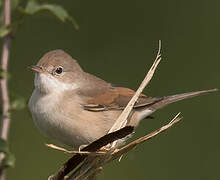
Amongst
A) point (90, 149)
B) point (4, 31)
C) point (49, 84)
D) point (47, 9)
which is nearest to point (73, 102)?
point (49, 84)

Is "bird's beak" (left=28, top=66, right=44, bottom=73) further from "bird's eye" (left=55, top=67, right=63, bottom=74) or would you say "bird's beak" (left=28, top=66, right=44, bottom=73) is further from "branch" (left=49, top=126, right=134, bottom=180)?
"branch" (left=49, top=126, right=134, bottom=180)

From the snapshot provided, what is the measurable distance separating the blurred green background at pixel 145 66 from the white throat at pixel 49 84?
1.02m

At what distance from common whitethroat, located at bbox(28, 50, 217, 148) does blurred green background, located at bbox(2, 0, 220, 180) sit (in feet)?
2.61

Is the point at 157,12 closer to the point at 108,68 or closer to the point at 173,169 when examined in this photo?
the point at 108,68

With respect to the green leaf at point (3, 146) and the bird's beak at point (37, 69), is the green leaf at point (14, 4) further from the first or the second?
the green leaf at point (3, 146)

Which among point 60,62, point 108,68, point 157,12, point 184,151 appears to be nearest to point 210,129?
point 184,151

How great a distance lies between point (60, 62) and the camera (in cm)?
400

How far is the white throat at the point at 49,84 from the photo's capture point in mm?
3863

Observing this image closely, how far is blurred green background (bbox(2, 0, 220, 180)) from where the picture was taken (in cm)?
508

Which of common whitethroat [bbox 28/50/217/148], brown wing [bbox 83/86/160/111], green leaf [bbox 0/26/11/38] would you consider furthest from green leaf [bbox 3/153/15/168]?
brown wing [bbox 83/86/160/111]

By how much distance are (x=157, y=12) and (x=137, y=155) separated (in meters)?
1.84

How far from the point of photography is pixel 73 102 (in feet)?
12.8

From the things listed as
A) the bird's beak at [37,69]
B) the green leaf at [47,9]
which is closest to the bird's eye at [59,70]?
the bird's beak at [37,69]

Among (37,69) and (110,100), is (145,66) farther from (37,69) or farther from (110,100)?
(37,69)
